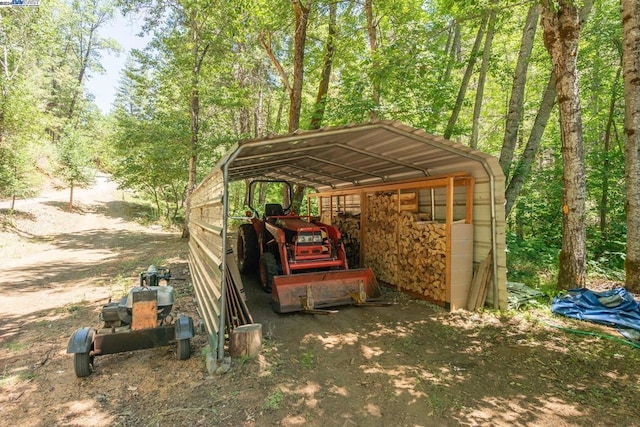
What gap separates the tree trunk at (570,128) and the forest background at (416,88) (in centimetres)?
2

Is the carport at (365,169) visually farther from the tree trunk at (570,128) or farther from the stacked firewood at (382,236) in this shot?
the tree trunk at (570,128)

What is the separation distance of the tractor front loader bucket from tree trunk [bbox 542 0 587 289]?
2839 millimetres

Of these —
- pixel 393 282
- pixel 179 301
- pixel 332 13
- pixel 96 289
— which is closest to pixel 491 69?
pixel 332 13

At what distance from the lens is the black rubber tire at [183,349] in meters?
3.12

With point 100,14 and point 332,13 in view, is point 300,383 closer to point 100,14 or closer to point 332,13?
point 332,13

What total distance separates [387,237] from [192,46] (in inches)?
369

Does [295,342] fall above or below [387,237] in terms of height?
below

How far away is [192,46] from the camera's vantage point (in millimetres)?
10922

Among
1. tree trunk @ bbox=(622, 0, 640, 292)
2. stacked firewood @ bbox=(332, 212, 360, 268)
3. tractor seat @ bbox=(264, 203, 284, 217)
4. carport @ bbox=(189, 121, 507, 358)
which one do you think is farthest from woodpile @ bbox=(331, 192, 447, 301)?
tree trunk @ bbox=(622, 0, 640, 292)

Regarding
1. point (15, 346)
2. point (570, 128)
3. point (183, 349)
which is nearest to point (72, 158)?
point (15, 346)

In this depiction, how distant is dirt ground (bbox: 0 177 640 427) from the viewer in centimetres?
241

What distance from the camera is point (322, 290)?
4.66 meters

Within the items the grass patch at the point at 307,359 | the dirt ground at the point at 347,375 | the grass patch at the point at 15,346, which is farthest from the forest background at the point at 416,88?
the grass patch at the point at 15,346

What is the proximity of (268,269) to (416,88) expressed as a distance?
5.26 meters
